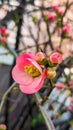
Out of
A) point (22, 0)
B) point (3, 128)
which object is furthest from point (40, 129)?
point (3, 128)

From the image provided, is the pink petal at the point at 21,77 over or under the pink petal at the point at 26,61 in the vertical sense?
under

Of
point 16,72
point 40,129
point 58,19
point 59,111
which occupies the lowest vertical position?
point 40,129

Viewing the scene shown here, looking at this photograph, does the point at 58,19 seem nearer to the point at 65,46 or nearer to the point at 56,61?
the point at 65,46

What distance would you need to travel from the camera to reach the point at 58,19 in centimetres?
307

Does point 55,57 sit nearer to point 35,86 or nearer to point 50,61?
point 50,61

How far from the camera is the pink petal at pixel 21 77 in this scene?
95 cm

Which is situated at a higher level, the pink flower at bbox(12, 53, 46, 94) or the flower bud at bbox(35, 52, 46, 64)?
the flower bud at bbox(35, 52, 46, 64)

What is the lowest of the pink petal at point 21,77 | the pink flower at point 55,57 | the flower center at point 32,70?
the pink petal at point 21,77

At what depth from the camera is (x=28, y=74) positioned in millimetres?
1004

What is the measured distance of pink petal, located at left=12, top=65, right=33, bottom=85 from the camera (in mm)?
953

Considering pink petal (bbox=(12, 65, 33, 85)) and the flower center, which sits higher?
the flower center

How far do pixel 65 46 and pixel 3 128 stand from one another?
11.1ft

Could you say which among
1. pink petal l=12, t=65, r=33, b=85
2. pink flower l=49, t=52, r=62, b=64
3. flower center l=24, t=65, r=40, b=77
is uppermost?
pink flower l=49, t=52, r=62, b=64

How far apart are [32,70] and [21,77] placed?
33mm
